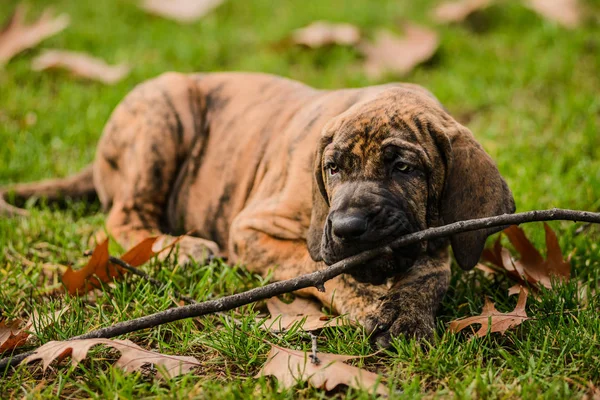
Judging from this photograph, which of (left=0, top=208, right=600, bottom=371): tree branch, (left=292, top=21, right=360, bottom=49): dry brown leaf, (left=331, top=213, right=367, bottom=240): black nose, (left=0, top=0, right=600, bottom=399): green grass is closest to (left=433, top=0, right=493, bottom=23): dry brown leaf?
(left=0, top=0, right=600, bottom=399): green grass

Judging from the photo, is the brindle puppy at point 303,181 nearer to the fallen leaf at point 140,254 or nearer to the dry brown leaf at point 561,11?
the fallen leaf at point 140,254

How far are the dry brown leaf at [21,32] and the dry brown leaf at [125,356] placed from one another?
5203 millimetres

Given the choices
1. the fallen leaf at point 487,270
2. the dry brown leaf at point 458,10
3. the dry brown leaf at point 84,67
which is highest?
the dry brown leaf at point 458,10

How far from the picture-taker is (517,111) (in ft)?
21.3

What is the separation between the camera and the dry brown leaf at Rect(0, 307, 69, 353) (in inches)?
131

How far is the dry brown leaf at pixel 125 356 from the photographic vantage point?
302 centimetres

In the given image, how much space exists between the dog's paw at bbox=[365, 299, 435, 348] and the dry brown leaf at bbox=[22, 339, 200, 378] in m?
0.85

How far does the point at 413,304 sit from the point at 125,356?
1373 mm

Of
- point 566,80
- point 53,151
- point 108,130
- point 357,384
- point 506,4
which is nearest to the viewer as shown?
point 357,384

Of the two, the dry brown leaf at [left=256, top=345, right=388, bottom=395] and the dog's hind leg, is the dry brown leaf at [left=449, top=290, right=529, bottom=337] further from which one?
the dog's hind leg

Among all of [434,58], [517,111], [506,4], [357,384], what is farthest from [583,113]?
[357,384]

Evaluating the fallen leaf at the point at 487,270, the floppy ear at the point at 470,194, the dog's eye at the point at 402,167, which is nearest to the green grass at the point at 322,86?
the fallen leaf at the point at 487,270

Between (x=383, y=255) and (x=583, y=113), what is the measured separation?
12.2 ft

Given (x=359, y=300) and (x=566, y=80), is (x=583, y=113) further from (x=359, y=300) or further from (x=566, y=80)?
(x=359, y=300)
